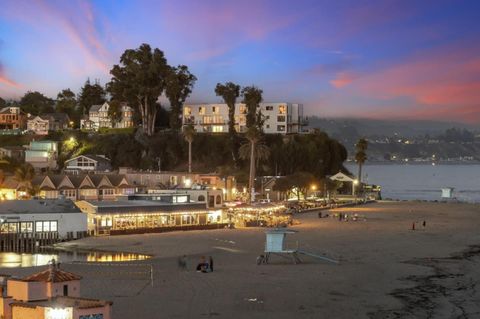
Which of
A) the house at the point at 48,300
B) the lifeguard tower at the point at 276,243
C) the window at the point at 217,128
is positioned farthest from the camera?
the window at the point at 217,128

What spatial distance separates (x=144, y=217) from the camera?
64.8m

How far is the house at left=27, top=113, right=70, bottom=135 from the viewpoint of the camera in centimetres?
13462

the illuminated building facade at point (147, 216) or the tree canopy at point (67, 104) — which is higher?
the tree canopy at point (67, 104)

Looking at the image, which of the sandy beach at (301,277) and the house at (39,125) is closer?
the sandy beach at (301,277)

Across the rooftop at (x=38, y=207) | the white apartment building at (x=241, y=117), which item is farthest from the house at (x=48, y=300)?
the white apartment building at (x=241, y=117)

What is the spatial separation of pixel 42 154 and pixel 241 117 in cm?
3562

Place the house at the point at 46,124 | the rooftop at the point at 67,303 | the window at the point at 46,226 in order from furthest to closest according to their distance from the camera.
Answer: the house at the point at 46,124
the window at the point at 46,226
the rooftop at the point at 67,303

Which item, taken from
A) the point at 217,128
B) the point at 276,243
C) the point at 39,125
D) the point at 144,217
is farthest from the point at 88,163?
the point at 276,243

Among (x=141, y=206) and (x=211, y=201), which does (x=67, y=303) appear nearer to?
(x=141, y=206)

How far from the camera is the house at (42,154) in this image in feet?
389

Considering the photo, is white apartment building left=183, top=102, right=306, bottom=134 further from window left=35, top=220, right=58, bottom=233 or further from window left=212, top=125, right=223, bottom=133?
window left=35, top=220, right=58, bottom=233

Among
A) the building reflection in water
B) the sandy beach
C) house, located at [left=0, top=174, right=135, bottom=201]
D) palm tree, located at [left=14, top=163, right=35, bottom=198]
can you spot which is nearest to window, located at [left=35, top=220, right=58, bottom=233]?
the sandy beach

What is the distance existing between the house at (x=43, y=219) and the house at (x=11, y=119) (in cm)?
8960

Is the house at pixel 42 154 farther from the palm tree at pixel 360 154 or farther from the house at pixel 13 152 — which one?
the palm tree at pixel 360 154
